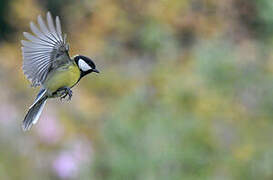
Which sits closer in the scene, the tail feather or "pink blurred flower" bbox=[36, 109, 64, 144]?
the tail feather

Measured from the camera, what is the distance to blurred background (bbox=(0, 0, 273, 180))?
4.73 meters

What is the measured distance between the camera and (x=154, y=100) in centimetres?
570

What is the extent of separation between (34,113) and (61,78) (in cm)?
18

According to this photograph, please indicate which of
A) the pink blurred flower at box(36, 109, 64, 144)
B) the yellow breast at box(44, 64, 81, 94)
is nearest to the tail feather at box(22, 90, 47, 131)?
the yellow breast at box(44, 64, 81, 94)

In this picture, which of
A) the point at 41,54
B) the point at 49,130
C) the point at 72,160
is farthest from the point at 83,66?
the point at 49,130

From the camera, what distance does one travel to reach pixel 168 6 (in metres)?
6.85

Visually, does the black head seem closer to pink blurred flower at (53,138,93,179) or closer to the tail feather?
the tail feather

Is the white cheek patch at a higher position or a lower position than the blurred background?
higher

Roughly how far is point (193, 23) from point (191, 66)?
1143 mm

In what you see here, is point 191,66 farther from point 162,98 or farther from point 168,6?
point 168,6

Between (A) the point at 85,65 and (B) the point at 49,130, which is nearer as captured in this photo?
(A) the point at 85,65

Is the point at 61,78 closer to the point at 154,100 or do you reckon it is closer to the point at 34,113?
the point at 34,113

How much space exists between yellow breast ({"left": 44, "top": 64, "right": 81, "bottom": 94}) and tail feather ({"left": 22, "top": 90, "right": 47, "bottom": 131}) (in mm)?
67

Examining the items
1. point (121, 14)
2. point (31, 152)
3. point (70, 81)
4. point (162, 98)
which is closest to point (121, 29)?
point (121, 14)
